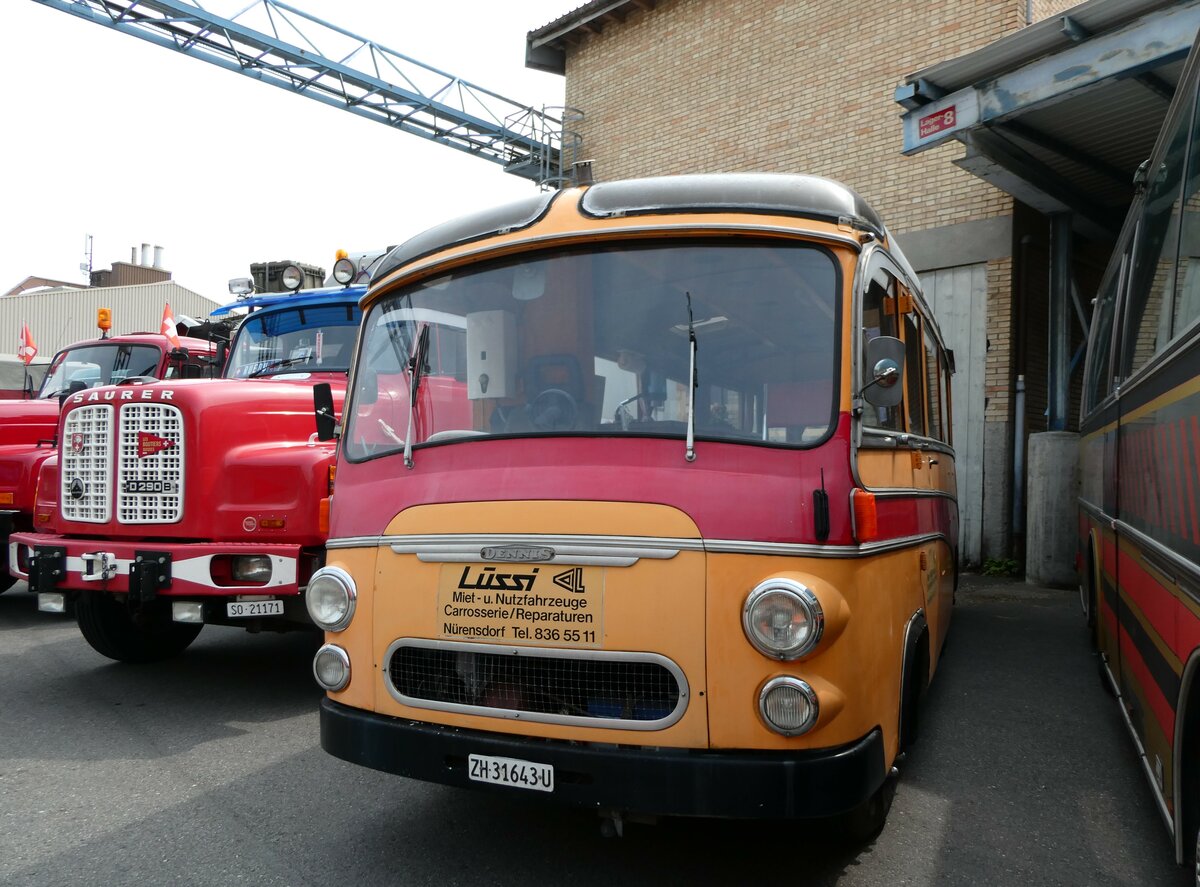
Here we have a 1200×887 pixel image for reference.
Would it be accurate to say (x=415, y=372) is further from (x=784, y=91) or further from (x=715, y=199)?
(x=784, y=91)

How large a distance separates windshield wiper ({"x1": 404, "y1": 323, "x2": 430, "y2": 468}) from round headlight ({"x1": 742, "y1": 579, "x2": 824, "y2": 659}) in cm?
155

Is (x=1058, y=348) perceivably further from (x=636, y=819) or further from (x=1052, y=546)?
(x=636, y=819)

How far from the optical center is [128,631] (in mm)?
6883

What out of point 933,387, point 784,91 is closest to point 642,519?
point 933,387

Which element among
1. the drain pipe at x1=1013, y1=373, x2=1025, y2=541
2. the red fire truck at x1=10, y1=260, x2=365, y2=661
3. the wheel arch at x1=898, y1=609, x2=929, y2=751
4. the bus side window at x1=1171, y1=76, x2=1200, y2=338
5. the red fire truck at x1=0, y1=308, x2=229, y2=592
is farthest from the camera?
the drain pipe at x1=1013, y1=373, x2=1025, y2=541

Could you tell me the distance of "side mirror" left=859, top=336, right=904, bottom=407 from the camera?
11.1 feet

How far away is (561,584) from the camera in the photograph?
129 inches

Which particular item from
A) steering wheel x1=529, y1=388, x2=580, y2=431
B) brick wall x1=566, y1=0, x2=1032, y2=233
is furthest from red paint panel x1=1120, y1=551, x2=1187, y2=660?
brick wall x1=566, y1=0, x2=1032, y2=233

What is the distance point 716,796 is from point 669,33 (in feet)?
47.1

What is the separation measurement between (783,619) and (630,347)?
1154 millimetres

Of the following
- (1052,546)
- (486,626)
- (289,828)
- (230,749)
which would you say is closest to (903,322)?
(486,626)

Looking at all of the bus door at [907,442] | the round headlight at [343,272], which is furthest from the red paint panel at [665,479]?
the round headlight at [343,272]

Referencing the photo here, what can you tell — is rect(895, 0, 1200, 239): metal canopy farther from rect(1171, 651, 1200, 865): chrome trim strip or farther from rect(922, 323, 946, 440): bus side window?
rect(1171, 651, 1200, 865): chrome trim strip

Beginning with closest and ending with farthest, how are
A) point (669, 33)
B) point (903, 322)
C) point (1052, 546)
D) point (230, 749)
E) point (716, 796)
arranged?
1. point (716, 796)
2. point (903, 322)
3. point (230, 749)
4. point (1052, 546)
5. point (669, 33)
